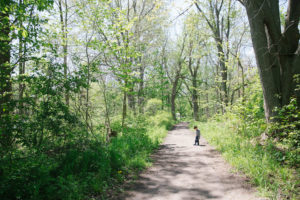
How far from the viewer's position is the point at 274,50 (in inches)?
242

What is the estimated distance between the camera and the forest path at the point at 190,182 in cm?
391

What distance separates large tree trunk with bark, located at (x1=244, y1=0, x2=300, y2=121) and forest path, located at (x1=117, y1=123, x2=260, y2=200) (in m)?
2.88

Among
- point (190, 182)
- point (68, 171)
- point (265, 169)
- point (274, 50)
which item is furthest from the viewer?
point (274, 50)

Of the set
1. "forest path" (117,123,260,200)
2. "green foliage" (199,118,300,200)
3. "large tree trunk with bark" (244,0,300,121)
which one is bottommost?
"forest path" (117,123,260,200)

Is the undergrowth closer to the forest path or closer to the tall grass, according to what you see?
the forest path

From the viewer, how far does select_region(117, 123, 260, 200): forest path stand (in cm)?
391

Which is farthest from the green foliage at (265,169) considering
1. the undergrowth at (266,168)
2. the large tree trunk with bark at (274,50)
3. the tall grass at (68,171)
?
the tall grass at (68,171)

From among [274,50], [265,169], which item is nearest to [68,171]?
[265,169]

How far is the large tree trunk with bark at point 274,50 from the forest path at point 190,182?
288 cm

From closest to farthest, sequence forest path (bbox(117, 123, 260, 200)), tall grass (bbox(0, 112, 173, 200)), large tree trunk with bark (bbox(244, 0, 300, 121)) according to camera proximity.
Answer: tall grass (bbox(0, 112, 173, 200)) < forest path (bbox(117, 123, 260, 200)) < large tree trunk with bark (bbox(244, 0, 300, 121))

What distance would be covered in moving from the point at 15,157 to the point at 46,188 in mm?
1040

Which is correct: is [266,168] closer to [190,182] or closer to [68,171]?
[190,182]

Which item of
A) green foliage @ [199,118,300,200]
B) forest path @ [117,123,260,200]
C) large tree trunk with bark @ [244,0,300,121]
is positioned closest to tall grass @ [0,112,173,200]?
forest path @ [117,123,260,200]

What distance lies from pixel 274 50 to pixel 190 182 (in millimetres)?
5304
